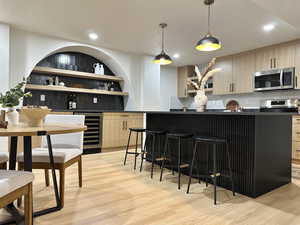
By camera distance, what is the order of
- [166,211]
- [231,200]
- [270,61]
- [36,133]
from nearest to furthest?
[36,133], [166,211], [231,200], [270,61]

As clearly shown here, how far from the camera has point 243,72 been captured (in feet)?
16.6

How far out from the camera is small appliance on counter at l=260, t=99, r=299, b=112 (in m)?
4.26

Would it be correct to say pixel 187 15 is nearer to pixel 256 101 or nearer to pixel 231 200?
pixel 231 200

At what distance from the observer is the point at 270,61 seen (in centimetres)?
455

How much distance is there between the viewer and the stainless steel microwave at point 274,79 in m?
4.16

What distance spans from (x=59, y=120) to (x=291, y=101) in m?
4.53

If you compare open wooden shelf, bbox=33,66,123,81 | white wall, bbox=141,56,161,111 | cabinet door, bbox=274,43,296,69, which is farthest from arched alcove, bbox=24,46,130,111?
cabinet door, bbox=274,43,296,69

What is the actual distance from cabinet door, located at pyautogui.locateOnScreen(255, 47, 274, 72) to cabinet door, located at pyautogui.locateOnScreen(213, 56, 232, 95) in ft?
2.33

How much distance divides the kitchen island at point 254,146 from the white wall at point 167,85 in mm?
3891

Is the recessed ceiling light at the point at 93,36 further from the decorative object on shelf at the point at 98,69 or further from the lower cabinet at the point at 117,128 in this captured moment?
the lower cabinet at the point at 117,128

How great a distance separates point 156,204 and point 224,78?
4.35 meters

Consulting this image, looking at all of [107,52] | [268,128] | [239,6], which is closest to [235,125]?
[268,128]

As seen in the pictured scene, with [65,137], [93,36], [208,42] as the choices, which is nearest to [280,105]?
[208,42]

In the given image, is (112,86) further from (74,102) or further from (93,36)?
(93,36)
